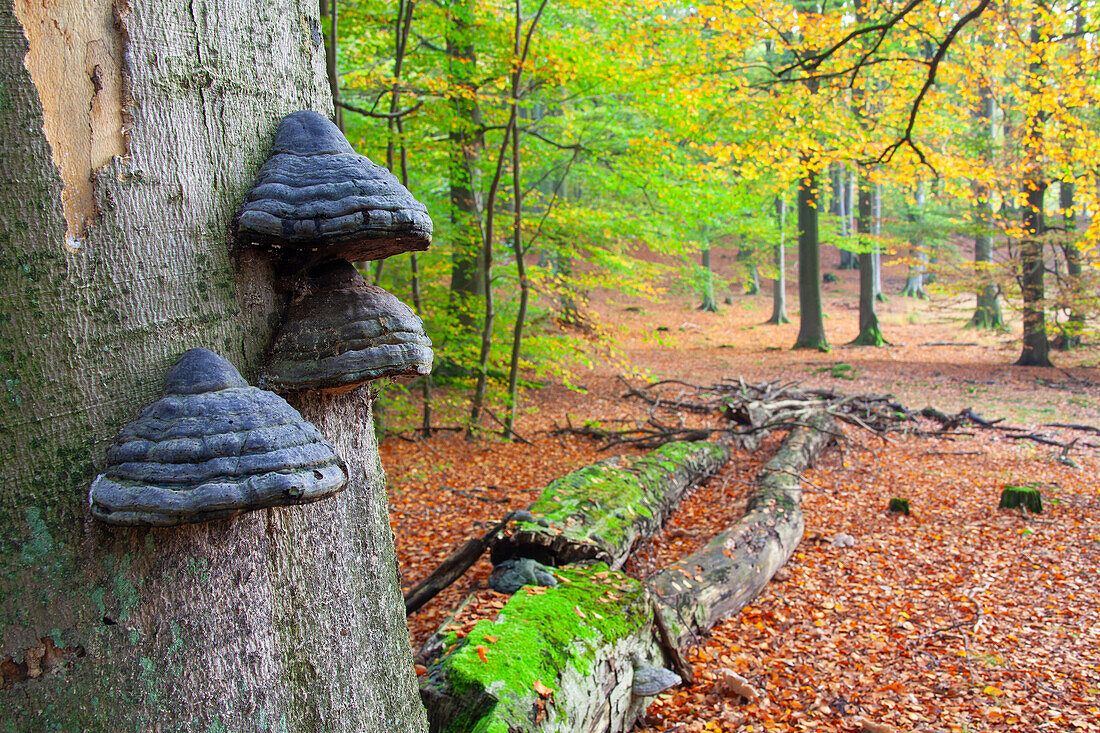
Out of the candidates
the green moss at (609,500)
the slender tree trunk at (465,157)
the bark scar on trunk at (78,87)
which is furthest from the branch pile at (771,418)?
the bark scar on trunk at (78,87)

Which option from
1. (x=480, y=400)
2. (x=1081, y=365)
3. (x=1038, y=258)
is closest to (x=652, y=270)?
(x=480, y=400)

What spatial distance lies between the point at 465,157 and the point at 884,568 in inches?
296

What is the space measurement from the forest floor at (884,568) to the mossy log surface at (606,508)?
33cm

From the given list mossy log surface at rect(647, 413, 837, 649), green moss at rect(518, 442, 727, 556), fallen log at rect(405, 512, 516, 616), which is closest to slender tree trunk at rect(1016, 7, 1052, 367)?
mossy log surface at rect(647, 413, 837, 649)

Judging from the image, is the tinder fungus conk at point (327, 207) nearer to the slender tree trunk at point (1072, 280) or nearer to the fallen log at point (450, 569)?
the fallen log at point (450, 569)

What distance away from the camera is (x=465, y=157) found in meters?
9.36

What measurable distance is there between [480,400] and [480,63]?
5.43 m

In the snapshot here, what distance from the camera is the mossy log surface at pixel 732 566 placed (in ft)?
14.0

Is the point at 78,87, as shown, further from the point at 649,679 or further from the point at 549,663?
the point at 649,679

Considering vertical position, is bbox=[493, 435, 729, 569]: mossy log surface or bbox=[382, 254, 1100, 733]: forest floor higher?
bbox=[493, 435, 729, 569]: mossy log surface

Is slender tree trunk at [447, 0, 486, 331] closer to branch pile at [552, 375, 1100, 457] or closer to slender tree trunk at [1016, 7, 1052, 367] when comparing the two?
branch pile at [552, 375, 1100, 457]

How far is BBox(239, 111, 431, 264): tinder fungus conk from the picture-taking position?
4.37 ft

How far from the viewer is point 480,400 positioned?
30.6ft

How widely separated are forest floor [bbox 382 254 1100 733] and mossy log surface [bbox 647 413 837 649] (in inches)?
5.6
